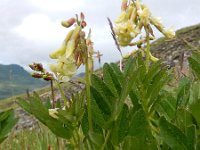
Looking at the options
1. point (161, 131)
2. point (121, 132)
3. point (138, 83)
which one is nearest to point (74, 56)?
point (138, 83)

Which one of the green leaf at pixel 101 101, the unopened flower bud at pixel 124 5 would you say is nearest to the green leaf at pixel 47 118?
the green leaf at pixel 101 101

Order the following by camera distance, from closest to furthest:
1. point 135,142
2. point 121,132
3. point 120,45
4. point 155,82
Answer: point 135,142 → point 121,132 → point 155,82 → point 120,45

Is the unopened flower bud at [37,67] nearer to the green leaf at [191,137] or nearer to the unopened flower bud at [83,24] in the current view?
the unopened flower bud at [83,24]

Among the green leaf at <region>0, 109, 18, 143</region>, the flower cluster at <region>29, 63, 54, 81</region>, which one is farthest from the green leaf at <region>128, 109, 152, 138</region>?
the green leaf at <region>0, 109, 18, 143</region>

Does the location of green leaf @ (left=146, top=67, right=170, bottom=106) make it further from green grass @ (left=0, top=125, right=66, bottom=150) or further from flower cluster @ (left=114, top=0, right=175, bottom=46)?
green grass @ (left=0, top=125, right=66, bottom=150)

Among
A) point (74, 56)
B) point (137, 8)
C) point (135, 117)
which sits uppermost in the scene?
point (137, 8)

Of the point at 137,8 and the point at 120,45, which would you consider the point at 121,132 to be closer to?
the point at 120,45
